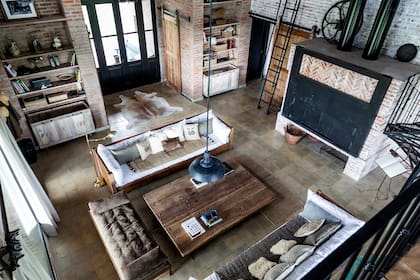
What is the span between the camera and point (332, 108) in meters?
5.76

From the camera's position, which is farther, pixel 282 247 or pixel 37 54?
pixel 37 54

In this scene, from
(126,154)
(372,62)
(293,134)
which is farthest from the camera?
(293,134)

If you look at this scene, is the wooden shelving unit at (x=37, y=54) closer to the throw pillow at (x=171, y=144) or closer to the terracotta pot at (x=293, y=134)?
the throw pillow at (x=171, y=144)

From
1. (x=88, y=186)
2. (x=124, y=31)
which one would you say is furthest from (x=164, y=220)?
(x=124, y=31)

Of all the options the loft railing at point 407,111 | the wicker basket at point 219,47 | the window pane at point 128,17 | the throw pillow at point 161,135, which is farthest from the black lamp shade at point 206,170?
the window pane at point 128,17

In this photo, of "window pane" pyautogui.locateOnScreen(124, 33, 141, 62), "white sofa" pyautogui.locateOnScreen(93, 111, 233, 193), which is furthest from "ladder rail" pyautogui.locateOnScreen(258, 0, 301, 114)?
"window pane" pyautogui.locateOnScreen(124, 33, 141, 62)

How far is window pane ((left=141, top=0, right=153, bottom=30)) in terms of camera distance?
784cm

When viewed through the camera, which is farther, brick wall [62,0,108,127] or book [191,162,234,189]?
brick wall [62,0,108,127]

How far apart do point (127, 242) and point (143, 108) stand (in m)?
4.56

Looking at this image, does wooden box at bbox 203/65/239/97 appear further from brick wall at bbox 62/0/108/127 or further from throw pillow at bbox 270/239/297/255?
throw pillow at bbox 270/239/297/255

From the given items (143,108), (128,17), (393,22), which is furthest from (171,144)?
(393,22)

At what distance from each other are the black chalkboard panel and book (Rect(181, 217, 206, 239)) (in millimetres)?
3375

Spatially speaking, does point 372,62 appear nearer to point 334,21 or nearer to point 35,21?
point 334,21

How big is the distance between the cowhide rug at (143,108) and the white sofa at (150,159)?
1507mm
